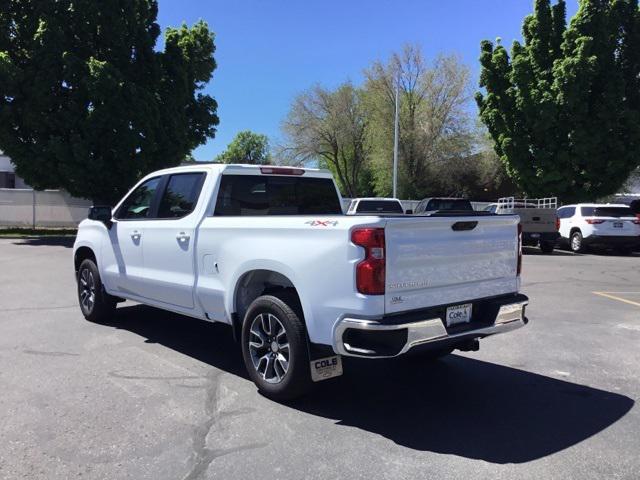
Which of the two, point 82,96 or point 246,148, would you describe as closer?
point 82,96

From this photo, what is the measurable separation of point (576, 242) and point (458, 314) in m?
17.6

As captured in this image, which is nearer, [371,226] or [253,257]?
[371,226]

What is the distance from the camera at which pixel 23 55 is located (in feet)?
73.2

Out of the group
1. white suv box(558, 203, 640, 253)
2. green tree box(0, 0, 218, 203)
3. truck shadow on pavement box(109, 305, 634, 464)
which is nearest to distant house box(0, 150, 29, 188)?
green tree box(0, 0, 218, 203)

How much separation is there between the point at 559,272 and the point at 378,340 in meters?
11.3

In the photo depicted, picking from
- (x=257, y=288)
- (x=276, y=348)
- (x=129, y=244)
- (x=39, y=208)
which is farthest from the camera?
(x=39, y=208)

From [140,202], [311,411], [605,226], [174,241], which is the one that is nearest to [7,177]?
[605,226]

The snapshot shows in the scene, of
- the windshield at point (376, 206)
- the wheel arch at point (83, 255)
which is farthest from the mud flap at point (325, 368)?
the windshield at point (376, 206)

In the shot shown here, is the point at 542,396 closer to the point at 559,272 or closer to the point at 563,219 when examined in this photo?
the point at 559,272

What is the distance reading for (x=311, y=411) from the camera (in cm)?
444

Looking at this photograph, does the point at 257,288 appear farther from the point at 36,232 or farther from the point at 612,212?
the point at 36,232

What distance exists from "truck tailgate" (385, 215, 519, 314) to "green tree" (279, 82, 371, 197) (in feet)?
136

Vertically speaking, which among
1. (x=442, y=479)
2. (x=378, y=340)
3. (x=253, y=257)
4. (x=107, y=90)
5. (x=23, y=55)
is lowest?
(x=442, y=479)

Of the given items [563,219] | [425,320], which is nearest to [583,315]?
[425,320]
